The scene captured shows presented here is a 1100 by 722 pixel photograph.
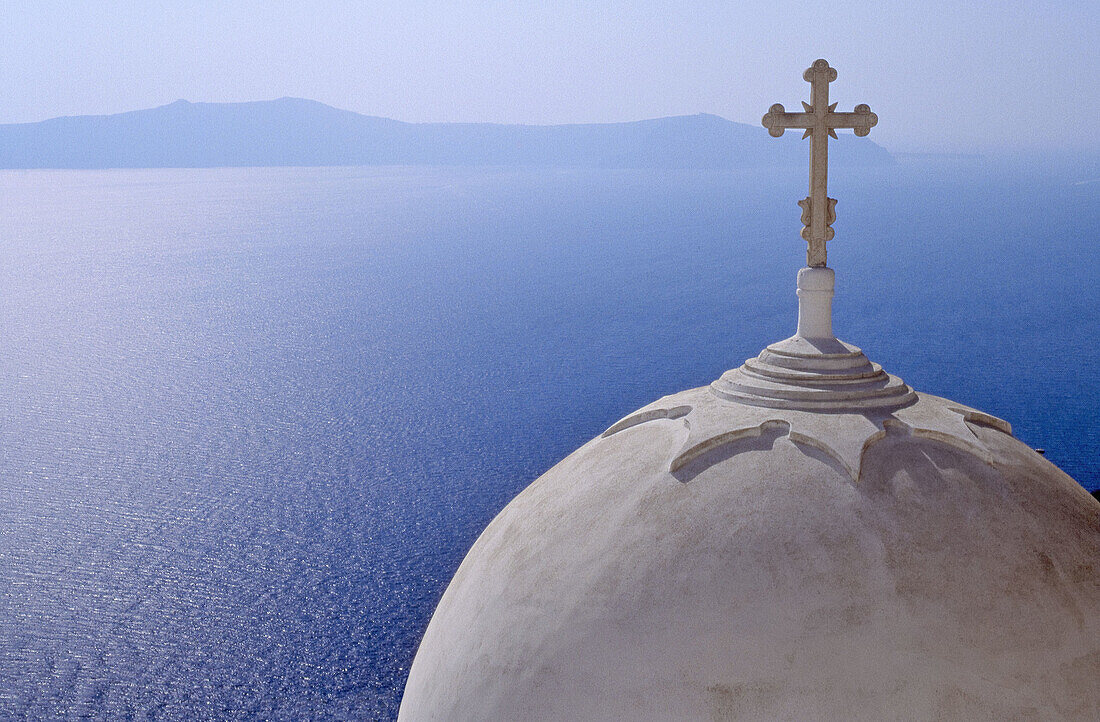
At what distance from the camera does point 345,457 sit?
31188 mm

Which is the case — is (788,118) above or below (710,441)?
above

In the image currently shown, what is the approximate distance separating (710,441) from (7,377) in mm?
40886

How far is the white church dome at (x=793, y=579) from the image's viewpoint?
3.29m

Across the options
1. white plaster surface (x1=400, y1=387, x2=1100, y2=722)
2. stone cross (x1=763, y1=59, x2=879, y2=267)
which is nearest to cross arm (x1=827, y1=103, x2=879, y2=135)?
stone cross (x1=763, y1=59, x2=879, y2=267)

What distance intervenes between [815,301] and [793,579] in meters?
1.39

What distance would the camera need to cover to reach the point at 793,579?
3.42 metres

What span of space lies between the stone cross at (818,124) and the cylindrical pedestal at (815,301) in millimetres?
62

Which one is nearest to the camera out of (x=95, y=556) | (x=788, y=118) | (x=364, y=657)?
(x=788, y=118)

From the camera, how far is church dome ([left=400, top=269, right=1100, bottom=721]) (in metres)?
3.29

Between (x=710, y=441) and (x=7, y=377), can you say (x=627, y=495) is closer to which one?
(x=710, y=441)

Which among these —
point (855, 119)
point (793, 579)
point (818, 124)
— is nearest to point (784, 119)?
point (818, 124)

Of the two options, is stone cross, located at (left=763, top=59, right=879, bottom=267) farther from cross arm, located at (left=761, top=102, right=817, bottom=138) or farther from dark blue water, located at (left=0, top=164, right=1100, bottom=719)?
dark blue water, located at (left=0, top=164, right=1100, bottom=719)

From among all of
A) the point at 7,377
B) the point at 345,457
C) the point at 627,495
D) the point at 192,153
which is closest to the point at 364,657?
the point at 345,457

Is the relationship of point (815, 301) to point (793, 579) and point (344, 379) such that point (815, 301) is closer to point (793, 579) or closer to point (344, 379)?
point (793, 579)
